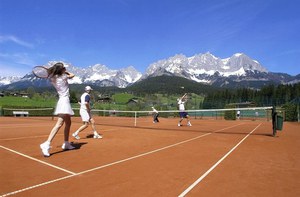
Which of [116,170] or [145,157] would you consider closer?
[116,170]

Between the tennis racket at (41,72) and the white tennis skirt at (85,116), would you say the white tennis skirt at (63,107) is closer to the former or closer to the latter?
the tennis racket at (41,72)

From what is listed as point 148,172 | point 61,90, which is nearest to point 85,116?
point 61,90

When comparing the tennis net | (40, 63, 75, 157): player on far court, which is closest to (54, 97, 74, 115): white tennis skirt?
(40, 63, 75, 157): player on far court

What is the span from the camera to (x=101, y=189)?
4.82m

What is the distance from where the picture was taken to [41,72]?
7727 millimetres

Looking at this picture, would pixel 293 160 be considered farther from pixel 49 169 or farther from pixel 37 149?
pixel 37 149

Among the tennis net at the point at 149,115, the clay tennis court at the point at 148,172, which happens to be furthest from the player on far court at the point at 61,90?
the tennis net at the point at 149,115

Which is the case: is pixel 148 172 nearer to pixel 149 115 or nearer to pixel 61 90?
pixel 61 90

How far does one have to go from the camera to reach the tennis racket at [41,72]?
25.1ft

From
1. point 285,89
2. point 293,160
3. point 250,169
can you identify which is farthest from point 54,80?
point 285,89

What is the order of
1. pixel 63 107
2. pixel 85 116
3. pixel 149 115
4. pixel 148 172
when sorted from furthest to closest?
pixel 149 115 → pixel 85 116 → pixel 63 107 → pixel 148 172

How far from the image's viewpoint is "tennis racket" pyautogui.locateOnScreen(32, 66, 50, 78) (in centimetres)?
764

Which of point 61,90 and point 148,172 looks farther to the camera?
point 61,90

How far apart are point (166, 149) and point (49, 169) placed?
3.81 meters
